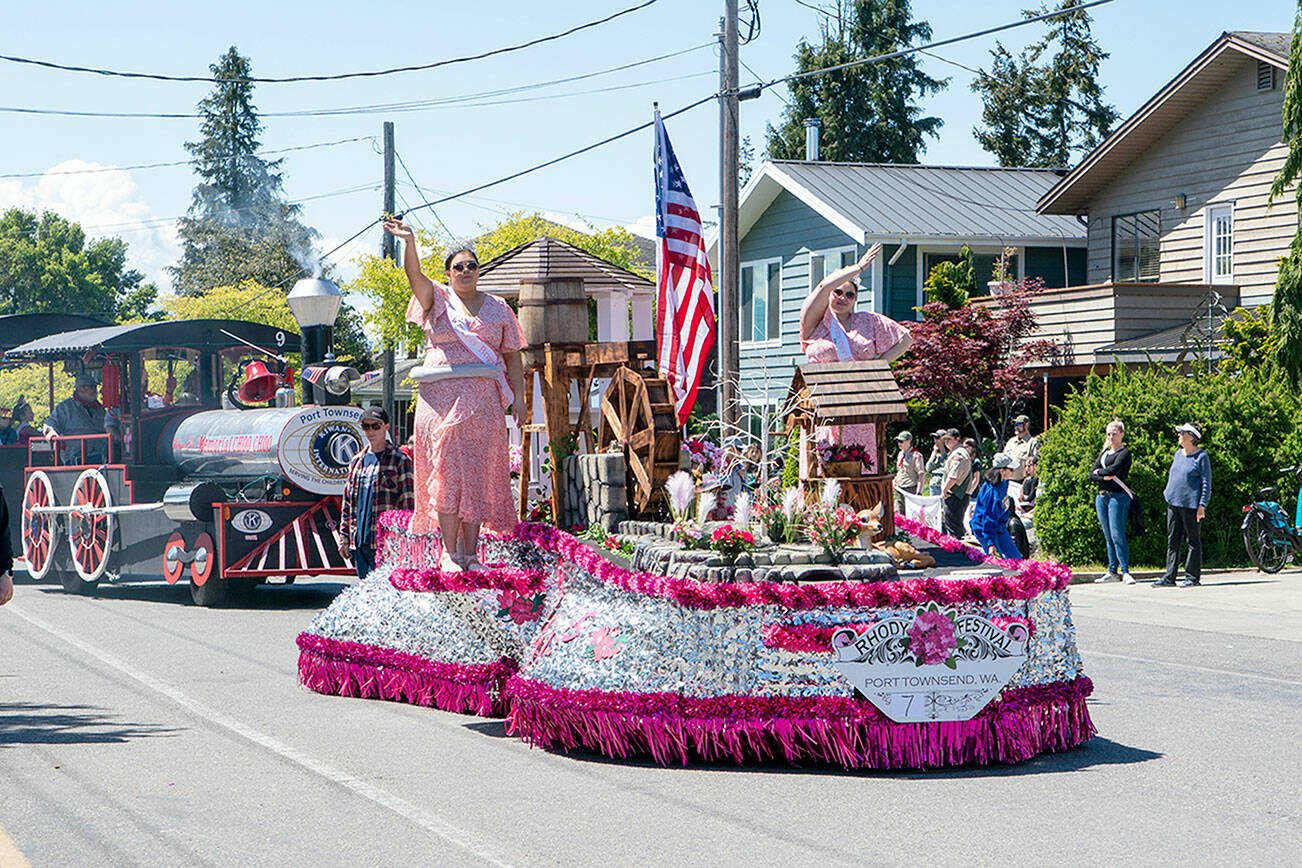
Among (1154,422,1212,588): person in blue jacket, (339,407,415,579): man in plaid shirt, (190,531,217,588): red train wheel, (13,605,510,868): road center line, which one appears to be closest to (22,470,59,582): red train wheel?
(190,531,217,588): red train wheel

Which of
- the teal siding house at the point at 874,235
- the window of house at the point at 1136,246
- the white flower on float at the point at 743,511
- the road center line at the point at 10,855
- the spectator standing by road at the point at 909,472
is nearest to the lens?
the road center line at the point at 10,855

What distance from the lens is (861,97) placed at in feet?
176

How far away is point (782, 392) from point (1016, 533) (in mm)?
13749

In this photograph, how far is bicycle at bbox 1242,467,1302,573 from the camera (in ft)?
52.9

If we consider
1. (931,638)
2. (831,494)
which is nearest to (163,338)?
(831,494)

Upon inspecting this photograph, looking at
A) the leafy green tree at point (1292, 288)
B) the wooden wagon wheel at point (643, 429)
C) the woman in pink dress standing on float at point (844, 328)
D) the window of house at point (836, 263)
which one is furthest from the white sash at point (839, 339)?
the window of house at point (836, 263)

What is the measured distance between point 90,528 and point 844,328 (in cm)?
953

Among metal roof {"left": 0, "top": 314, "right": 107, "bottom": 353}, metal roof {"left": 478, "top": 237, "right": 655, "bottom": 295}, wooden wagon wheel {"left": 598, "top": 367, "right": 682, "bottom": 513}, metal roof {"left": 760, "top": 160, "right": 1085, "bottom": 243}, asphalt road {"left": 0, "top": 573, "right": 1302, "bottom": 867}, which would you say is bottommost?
asphalt road {"left": 0, "top": 573, "right": 1302, "bottom": 867}

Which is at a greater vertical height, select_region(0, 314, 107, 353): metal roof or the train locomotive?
select_region(0, 314, 107, 353): metal roof

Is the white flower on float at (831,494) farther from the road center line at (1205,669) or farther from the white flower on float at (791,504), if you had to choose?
the road center line at (1205,669)

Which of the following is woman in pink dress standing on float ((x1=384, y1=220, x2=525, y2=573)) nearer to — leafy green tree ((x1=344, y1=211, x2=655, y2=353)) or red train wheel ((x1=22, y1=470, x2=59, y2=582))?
red train wheel ((x1=22, y1=470, x2=59, y2=582))

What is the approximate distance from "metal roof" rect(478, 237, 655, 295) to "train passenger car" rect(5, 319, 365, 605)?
2.41 m

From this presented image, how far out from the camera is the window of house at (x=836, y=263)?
28297mm

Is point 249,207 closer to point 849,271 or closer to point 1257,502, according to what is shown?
point 1257,502
